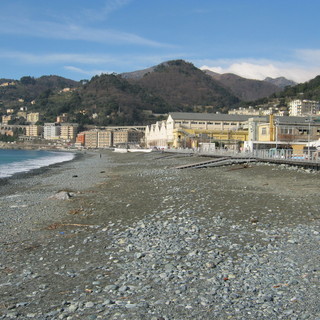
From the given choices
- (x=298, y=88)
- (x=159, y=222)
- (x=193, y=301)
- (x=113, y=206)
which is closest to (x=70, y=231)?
(x=159, y=222)

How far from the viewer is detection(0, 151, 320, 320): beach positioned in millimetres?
5473

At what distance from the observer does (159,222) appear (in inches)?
409

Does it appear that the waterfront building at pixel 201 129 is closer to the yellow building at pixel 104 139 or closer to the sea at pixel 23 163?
the sea at pixel 23 163

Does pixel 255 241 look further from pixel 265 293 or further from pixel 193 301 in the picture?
pixel 193 301

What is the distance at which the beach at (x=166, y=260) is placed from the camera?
547cm

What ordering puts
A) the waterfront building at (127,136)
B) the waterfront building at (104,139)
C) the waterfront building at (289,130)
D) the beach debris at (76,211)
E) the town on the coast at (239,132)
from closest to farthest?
the beach debris at (76,211)
the town on the coast at (239,132)
the waterfront building at (289,130)
the waterfront building at (127,136)
the waterfront building at (104,139)

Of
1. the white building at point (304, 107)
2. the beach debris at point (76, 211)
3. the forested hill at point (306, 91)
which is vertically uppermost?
the forested hill at point (306, 91)

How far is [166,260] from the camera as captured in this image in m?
7.25

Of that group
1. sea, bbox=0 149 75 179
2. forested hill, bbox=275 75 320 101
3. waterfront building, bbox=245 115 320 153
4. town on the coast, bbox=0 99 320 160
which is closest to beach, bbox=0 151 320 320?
town on the coast, bbox=0 99 320 160

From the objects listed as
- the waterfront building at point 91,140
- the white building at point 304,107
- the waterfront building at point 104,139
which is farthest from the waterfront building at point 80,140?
the white building at point 304,107

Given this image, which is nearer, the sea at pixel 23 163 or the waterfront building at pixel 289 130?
the sea at pixel 23 163

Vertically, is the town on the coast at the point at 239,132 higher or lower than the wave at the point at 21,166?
higher

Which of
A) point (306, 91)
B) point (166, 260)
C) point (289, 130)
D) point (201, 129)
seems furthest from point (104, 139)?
point (166, 260)

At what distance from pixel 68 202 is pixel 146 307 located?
10.6 m
